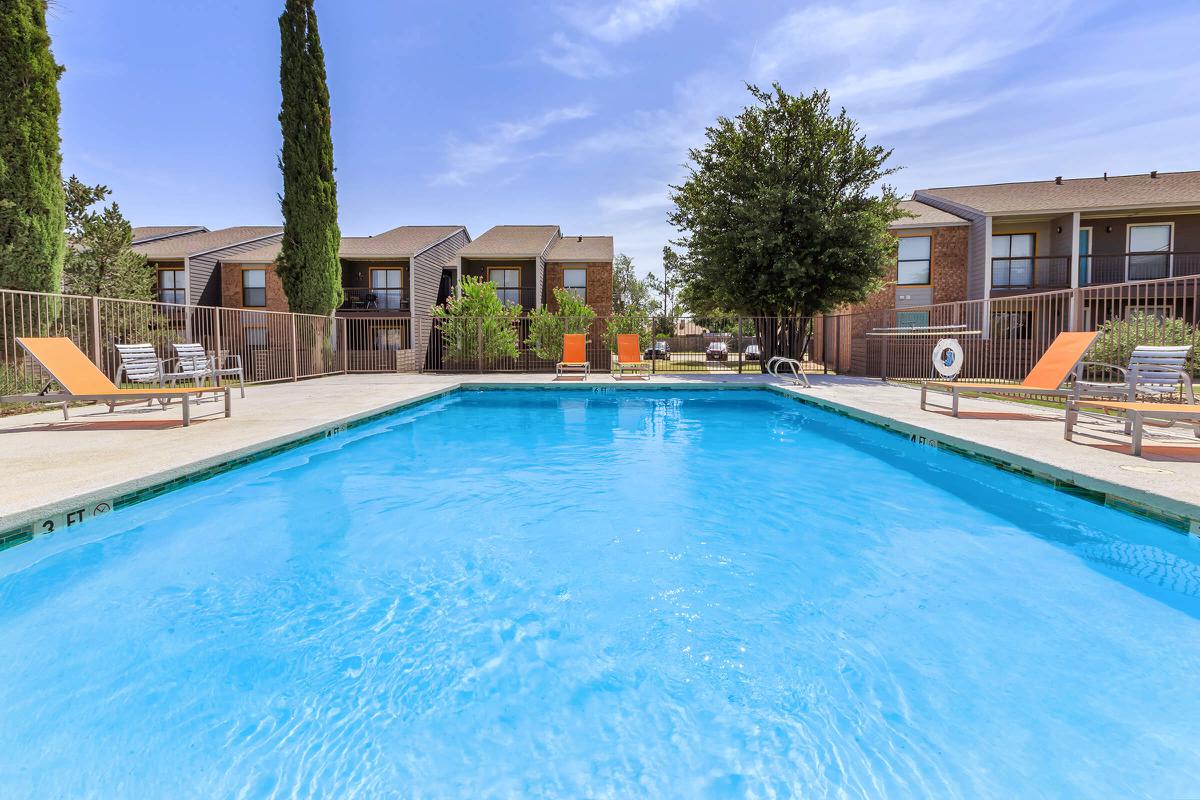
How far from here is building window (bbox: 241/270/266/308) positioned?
22750 mm

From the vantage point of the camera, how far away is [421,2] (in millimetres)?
11234

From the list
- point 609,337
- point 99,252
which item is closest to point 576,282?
point 609,337

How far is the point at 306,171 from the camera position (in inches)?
602

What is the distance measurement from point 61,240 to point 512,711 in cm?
1131

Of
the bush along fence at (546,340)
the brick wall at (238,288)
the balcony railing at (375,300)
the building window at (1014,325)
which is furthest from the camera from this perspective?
the brick wall at (238,288)

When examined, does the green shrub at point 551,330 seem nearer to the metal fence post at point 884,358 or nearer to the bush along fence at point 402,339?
the bush along fence at point 402,339

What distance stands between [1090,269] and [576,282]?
18371mm

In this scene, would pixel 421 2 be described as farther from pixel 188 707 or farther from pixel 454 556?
pixel 188 707

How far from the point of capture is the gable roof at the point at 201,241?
71.7ft

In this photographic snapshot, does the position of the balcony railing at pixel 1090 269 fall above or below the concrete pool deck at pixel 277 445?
above

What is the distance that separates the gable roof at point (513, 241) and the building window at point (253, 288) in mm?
8203

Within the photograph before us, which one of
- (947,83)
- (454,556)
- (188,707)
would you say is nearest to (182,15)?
(454,556)

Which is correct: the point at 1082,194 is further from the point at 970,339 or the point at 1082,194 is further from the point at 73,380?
the point at 73,380

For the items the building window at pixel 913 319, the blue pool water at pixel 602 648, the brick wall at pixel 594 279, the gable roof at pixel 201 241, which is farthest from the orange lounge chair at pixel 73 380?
the building window at pixel 913 319
